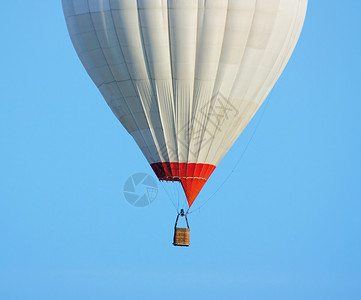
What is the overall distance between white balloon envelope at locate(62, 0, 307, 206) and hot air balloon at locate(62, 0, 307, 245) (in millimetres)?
29

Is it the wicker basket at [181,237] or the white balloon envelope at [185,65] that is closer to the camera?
the white balloon envelope at [185,65]

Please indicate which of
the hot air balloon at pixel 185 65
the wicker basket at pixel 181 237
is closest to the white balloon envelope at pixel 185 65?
the hot air balloon at pixel 185 65

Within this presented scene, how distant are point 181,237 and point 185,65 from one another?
5065 millimetres

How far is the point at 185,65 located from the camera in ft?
121

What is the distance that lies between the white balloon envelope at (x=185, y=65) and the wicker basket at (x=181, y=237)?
942mm

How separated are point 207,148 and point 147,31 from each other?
4.10m

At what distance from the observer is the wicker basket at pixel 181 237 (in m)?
37.2

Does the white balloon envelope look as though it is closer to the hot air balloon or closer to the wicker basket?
the hot air balloon

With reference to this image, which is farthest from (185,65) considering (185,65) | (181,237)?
(181,237)

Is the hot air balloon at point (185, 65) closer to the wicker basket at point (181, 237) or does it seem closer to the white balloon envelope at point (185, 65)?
the white balloon envelope at point (185, 65)

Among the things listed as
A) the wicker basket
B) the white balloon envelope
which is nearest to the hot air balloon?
the white balloon envelope

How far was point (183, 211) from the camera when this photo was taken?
37.7 meters

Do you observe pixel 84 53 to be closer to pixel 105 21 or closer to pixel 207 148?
pixel 105 21

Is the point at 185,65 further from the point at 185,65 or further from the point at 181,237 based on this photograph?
the point at 181,237
